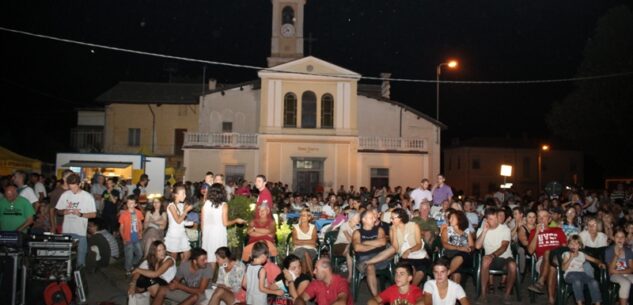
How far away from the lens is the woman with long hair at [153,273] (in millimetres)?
9039

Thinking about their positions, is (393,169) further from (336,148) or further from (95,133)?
(95,133)

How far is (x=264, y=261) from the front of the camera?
855 cm

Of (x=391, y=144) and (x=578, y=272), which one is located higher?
(x=391, y=144)

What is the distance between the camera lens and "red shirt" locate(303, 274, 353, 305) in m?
7.64

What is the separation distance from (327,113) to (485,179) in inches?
1135

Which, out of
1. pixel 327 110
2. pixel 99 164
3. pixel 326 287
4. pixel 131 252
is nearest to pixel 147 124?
pixel 327 110

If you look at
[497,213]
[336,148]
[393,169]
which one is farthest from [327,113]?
[497,213]

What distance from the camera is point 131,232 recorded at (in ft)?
41.0

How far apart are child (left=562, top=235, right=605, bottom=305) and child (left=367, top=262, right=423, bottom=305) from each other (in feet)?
11.1

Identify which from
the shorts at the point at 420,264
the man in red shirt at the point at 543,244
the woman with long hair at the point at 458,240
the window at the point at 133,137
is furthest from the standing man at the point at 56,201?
the window at the point at 133,137

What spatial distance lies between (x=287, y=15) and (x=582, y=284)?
107 feet

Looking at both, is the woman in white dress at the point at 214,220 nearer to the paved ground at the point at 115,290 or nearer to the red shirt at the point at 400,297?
the paved ground at the point at 115,290

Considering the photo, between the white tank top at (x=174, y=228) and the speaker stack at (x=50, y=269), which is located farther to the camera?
the white tank top at (x=174, y=228)

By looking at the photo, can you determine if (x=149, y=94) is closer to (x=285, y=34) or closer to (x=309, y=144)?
(x=285, y=34)
